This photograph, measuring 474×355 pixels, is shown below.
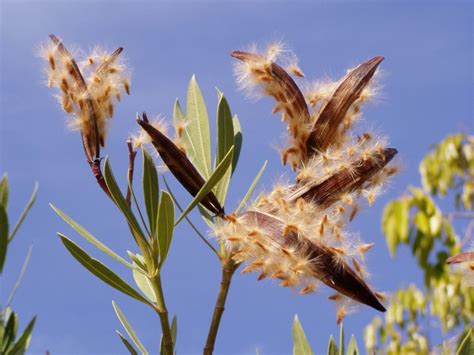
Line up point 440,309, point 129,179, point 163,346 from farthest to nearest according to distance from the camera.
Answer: point 440,309, point 129,179, point 163,346

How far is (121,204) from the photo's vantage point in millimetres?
1066

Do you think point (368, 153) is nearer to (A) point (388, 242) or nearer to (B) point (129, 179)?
(B) point (129, 179)

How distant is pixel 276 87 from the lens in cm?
121

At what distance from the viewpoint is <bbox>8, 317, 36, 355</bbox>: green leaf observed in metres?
1.12

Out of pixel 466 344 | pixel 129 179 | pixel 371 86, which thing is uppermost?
pixel 371 86

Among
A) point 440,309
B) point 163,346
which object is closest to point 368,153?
point 163,346

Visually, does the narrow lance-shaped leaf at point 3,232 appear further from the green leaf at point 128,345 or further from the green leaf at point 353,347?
the green leaf at point 353,347

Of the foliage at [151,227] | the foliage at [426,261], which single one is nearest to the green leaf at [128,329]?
the foliage at [151,227]

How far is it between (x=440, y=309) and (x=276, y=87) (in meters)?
4.68

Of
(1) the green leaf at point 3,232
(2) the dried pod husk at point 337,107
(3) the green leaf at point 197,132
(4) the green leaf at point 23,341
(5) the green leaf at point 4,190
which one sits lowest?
(4) the green leaf at point 23,341

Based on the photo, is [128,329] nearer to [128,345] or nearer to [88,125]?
[128,345]

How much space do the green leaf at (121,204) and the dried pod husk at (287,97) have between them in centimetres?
25

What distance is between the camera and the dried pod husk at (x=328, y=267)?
3.45 feet

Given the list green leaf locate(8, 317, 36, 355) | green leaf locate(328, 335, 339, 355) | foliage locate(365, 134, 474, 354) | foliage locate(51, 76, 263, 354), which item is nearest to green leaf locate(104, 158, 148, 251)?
foliage locate(51, 76, 263, 354)
